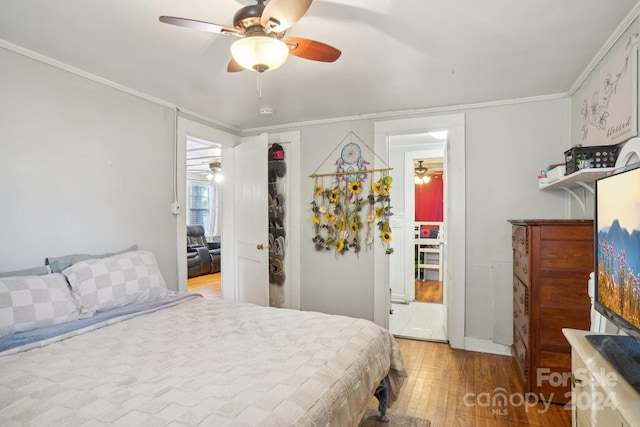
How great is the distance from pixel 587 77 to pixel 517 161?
798 millimetres

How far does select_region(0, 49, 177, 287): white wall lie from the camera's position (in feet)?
6.57

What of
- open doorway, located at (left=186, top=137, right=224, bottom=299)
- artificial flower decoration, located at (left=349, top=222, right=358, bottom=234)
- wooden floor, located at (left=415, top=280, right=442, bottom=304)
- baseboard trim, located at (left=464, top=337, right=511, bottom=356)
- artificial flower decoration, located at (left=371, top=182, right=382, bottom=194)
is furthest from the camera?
open doorway, located at (left=186, top=137, right=224, bottom=299)

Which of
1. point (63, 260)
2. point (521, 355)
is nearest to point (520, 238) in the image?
point (521, 355)

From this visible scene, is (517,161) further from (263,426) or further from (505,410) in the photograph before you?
(263,426)

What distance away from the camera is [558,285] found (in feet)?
6.96

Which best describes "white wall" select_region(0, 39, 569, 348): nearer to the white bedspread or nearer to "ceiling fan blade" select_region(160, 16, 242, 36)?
the white bedspread

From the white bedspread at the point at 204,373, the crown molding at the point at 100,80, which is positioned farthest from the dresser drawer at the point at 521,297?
the crown molding at the point at 100,80

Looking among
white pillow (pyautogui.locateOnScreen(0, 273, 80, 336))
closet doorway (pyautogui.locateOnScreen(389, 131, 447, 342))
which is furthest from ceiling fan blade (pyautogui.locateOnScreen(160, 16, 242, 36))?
closet doorway (pyautogui.locateOnScreen(389, 131, 447, 342))

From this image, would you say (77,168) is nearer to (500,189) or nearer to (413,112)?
(413,112)

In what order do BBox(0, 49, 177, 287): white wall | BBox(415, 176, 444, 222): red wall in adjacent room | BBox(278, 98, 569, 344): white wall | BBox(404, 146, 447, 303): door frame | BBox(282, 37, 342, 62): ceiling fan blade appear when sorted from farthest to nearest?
BBox(415, 176, 444, 222): red wall in adjacent room
BBox(404, 146, 447, 303): door frame
BBox(278, 98, 569, 344): white wall
BBox(0, 49, 177, 287): white wall
BBox(282, 37, 342, 62): ceiling fan blade

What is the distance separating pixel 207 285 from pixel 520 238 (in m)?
5.14

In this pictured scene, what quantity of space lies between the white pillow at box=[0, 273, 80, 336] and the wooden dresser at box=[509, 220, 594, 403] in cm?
280

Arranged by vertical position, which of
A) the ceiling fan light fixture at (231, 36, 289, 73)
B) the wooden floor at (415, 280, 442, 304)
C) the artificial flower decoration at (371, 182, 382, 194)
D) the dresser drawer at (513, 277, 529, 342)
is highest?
the ceiling fan light fixture at (231, 36, 289, 73)

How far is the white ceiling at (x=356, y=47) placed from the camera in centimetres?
164
